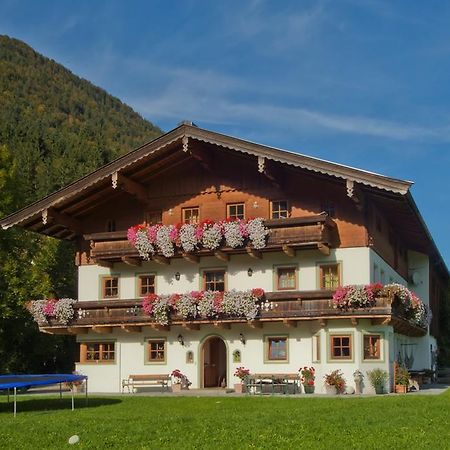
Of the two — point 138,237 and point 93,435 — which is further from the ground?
point 138,237

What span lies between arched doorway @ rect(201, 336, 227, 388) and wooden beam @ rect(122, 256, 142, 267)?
3.93 metres

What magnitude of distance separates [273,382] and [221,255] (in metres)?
4.85

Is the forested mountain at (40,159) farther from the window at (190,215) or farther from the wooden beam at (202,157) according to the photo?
the wooden beam at (202,157)

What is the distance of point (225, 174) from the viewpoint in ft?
96.0

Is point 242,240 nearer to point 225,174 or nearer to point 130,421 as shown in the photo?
point 225,174

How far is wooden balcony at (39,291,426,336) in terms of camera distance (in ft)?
84.0

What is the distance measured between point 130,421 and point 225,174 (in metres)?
14.1

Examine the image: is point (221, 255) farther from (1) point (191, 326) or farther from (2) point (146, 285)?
(2) point (146, 285)

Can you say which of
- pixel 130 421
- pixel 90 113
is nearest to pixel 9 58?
pixel 90 113

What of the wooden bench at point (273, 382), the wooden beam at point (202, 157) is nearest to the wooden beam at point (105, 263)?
the wooden beam at point (202, 157)

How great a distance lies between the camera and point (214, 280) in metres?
29.1

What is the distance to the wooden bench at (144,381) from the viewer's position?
1131 inches

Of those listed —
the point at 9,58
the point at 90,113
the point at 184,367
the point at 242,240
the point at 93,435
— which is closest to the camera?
the point at 93,435

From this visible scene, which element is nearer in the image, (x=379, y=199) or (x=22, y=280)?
(x=379, y=199)
